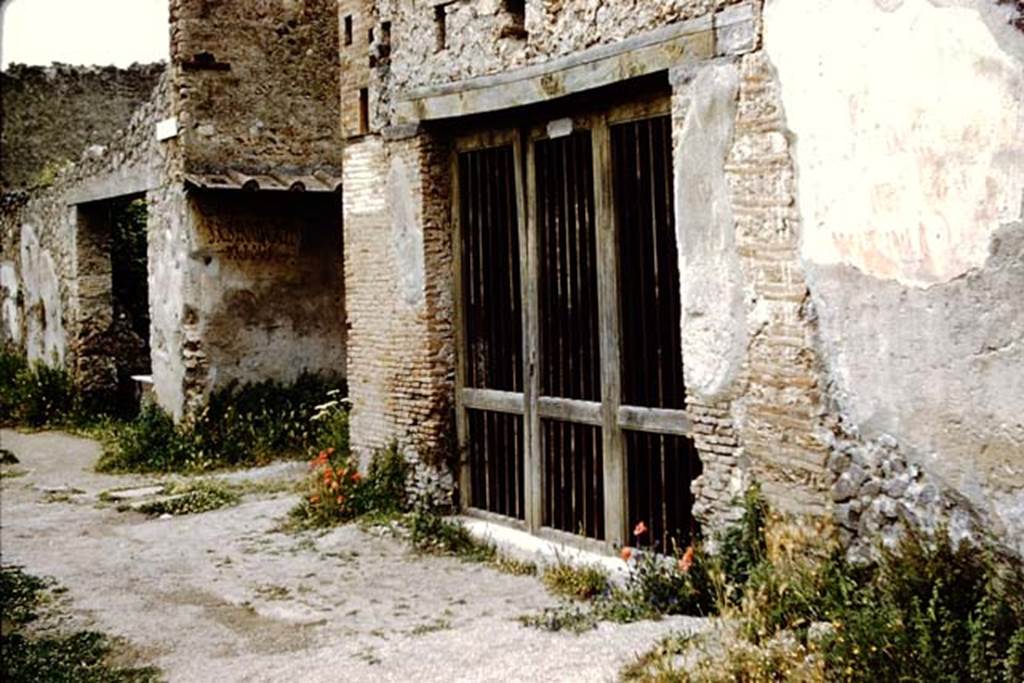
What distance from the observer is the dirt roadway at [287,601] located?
16.1ft

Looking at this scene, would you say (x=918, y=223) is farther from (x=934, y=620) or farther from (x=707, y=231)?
(x=934, y=620)

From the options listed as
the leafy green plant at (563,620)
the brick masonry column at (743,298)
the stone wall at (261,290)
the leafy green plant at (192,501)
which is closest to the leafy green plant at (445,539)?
the leafy green plant at (563,620)

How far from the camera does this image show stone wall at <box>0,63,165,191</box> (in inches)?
719

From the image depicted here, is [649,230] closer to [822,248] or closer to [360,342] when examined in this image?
[822,248]

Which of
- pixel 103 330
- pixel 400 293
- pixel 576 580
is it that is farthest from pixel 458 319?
pixel 103 330

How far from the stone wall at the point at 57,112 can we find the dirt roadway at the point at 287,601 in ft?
35.6

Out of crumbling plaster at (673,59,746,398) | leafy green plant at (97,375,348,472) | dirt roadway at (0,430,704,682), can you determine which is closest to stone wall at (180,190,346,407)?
leafy green plant at (97,375,348,472)

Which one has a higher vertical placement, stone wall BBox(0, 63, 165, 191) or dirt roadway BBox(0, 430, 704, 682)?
stone wall BBox(0, 63, 165, 191)

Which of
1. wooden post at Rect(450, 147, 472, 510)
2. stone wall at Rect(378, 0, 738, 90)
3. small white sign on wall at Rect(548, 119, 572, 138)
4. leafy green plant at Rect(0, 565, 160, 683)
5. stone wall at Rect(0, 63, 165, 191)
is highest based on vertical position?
stone wall at Rect(0, 63, 165, 191)

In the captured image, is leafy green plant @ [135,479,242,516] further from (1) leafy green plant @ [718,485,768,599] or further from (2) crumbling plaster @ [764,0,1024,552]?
(2) crumbling plaster @ [764,0,1024,552]

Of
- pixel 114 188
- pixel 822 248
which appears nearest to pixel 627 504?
pixel 822 248

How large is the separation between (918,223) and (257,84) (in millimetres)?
8206

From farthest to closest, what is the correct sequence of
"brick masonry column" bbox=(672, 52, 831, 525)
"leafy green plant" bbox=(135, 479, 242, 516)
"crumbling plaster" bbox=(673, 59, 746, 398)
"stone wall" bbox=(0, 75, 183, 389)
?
"stone wall" bbox=(0, 75, 183, 389) < "leafy green plant" bbox=(135, 479, 242, 516) < "crumbling plaster" bbox=(673, 59, 746, 398) < "brick masonry column" bbox=(672, 52, 831, 525)

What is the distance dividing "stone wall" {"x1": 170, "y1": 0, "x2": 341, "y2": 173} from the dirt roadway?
146 inches
